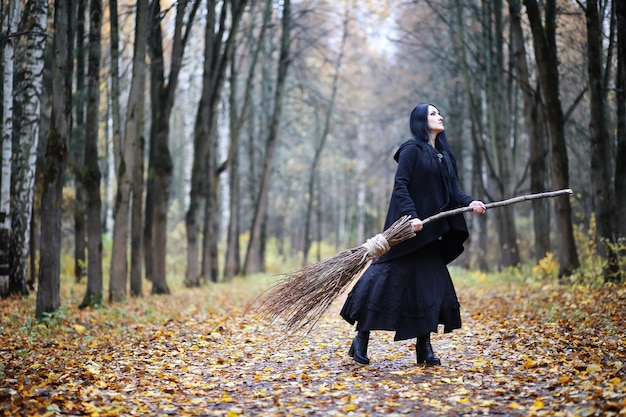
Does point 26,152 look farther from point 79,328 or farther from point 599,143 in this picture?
point 599,143

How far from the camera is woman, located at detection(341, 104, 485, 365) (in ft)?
19.6

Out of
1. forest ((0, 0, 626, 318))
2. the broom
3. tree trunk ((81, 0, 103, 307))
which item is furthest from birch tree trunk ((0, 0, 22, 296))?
the broom

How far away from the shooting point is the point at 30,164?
482 inches

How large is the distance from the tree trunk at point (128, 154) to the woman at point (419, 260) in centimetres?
703

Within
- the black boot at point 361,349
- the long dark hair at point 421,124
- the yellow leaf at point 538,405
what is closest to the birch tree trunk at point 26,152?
the long dark hair at point 421,124

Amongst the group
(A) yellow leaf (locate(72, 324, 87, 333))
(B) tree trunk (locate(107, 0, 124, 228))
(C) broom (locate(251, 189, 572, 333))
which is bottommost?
(A) yellow leaf (locate(72, 324, 87, 333))

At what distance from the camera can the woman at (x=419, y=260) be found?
5.97 m

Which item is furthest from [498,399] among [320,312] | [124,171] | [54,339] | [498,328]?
[124,171]

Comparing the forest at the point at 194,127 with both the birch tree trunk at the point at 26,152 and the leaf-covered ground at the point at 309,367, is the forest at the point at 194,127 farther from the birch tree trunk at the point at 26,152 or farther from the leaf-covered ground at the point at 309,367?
the leaf-covered ground at the point at 309,367

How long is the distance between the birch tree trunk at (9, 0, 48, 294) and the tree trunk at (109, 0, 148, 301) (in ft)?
5.39

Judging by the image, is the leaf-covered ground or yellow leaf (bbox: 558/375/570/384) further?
yellow leaf (bbox: 558/375/570/384)

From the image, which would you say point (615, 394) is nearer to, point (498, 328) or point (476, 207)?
point (476, 207)

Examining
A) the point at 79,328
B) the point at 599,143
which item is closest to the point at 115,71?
the point at 79,328

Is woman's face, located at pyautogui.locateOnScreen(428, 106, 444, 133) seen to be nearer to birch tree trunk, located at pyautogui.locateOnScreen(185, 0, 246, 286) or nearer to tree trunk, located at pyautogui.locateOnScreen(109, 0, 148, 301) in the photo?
tree trunk, located at pyautogui.locateOnScreen(109, 0, 148, 301)
